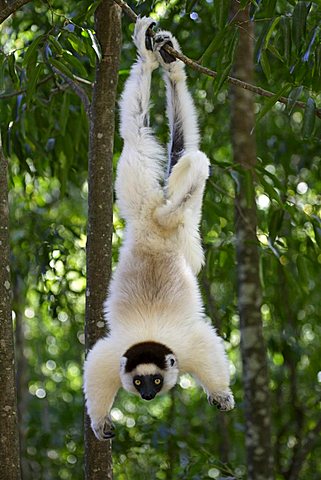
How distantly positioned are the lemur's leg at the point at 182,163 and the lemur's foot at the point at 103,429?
30.1 inches

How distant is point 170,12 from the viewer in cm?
424

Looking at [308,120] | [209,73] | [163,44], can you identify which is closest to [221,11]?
[209,73]

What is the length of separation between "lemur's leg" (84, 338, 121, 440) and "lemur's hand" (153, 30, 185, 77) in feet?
3.65

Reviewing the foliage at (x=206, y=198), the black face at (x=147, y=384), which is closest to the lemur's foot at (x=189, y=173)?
the foliage at (x=206, y=198)

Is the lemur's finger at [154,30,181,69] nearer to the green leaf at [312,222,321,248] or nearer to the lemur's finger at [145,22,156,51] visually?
the lemur's finger at [145,22,156,51]

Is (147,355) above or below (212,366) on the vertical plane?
above

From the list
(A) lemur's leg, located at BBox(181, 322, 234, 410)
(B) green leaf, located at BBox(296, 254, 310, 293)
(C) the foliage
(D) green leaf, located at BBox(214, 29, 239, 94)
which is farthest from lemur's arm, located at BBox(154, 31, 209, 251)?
(B) green leaf, located at BBox(296, 254, 310, 293)

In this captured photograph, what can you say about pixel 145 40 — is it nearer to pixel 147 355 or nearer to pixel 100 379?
pixel 147 355

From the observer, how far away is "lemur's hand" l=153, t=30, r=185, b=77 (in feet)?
10.1

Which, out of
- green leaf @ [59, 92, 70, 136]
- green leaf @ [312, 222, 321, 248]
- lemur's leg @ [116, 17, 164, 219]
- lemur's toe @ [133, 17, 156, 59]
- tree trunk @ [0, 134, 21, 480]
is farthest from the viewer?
green leaf @ [59, 92, 70, 136]

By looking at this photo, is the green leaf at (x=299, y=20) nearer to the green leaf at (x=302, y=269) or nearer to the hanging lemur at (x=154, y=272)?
the hanging lemur at (x=154, y=272)

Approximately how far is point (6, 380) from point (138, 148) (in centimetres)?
108

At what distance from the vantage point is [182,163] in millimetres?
3084

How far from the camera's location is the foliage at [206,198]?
2932mm
